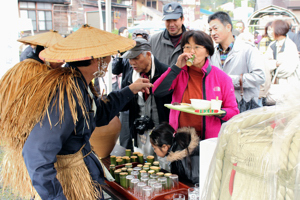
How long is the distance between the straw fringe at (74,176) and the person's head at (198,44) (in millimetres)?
1071

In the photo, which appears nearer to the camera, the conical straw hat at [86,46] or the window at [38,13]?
the conical straw hat at [86,46]

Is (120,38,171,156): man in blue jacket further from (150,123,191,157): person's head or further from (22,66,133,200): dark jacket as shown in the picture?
(22,66,133,200): dark jacket

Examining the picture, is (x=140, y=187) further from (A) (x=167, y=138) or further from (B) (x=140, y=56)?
(B) (x=140, y=56)

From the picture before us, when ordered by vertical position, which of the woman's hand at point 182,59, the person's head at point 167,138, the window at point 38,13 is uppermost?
the window at point 38,13

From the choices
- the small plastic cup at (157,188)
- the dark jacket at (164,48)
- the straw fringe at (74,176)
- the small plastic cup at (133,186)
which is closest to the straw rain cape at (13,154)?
the straw fringe at (74,176)

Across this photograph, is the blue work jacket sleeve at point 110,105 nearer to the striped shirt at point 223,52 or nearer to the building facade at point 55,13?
the striped shirt at point 223,52

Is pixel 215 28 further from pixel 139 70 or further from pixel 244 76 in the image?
pixel 139 70

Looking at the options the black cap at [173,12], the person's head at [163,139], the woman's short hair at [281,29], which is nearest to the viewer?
the person's head at [163,139]

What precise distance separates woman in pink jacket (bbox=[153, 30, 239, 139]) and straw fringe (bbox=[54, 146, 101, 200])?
33.7 inches

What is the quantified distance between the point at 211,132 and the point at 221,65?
1.20 meters

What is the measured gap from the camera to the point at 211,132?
1.91 meters

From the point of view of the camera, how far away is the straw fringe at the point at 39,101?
1249 mm

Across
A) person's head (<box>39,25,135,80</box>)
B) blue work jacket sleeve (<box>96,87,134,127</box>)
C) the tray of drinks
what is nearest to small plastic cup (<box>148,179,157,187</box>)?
the tray of drinks

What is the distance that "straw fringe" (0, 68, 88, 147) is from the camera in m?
1.25
